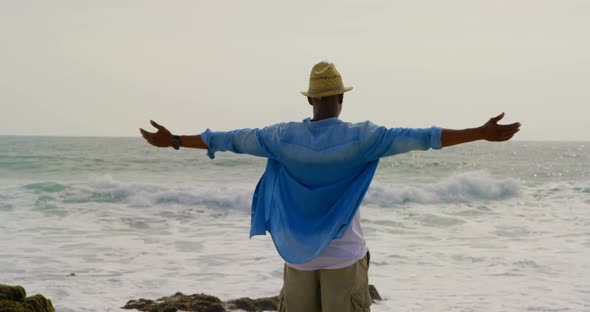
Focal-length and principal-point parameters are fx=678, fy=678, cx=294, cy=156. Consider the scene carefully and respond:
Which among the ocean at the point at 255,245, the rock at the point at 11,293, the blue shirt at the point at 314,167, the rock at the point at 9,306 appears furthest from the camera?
the ocean at the point at 255,245

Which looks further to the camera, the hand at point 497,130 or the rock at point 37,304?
the rock at point 37,304

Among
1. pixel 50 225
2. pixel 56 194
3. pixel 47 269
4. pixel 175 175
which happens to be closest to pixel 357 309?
pixel 47 269

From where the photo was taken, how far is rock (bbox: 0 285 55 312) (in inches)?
165

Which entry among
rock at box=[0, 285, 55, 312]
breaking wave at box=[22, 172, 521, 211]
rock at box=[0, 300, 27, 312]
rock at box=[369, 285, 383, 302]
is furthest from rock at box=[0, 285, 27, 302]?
breaking wave at box=[22, 172, 521, 211]

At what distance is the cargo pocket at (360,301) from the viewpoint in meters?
2.96

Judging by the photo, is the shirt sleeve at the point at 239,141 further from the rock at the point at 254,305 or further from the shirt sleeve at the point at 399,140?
the rock at the point at 254,305

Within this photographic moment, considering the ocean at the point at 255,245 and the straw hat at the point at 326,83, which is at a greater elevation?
the straw hat at the point at 326,83

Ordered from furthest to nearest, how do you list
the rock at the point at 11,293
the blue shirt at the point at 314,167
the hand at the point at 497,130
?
the rock at the point at 11,293, the blue shirt at the point at 314,167, the hand at the point at 497,130

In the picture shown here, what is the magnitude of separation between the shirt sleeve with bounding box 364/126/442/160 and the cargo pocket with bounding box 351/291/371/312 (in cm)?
61

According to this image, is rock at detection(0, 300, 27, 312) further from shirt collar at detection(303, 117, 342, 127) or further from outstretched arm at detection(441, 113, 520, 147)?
outstretched arm at detection(441, 113, 520, 147)

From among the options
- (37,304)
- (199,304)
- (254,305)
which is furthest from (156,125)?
(254,305)

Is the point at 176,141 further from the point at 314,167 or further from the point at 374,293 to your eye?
the point at 374,293

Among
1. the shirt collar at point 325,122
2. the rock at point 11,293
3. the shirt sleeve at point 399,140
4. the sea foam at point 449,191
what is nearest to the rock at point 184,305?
the rock at point 11,293

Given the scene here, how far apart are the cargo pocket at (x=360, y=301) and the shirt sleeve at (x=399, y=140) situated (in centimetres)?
61
